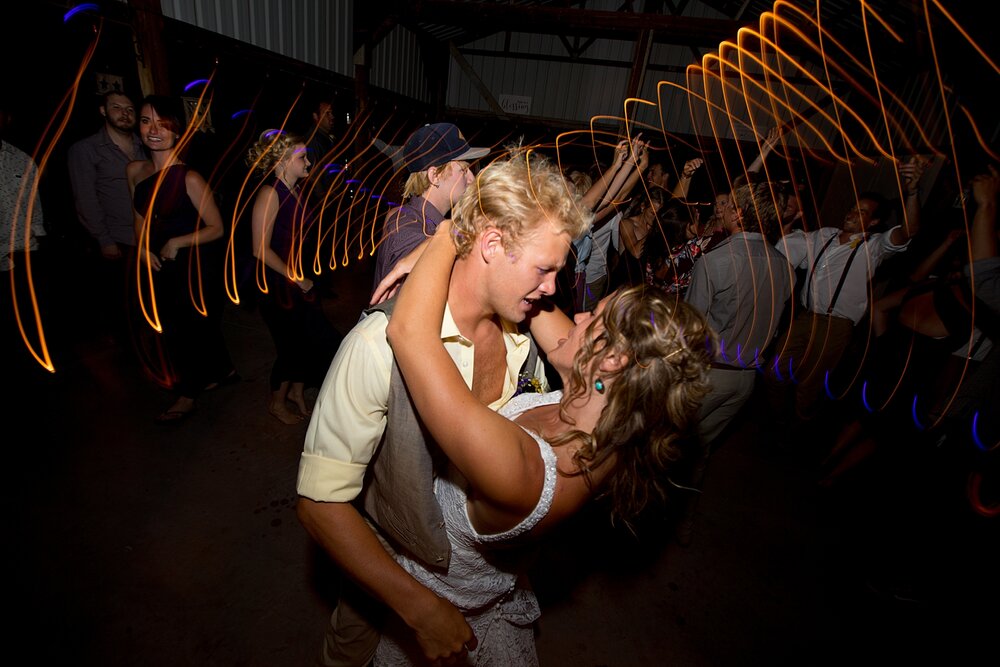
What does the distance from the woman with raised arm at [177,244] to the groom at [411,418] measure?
304 cm

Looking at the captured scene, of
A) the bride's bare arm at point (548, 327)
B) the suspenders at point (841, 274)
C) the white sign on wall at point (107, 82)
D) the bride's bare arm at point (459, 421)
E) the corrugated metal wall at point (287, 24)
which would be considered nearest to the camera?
the bride's bare arm at point (459, 421)

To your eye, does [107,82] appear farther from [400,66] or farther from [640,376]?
[400,66]

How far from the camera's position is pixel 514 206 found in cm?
137

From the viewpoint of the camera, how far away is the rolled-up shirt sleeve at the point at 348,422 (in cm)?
122

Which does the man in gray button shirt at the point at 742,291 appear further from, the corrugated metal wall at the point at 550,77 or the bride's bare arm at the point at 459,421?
the corrugated metal wall at the point at 550,77

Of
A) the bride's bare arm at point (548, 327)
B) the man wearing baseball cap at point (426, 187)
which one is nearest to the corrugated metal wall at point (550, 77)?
the man wearing baseball cap at point (426, 187)

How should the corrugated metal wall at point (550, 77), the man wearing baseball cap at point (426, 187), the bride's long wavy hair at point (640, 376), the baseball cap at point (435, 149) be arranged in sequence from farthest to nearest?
the corrugated metal wall at point (550, 77)
the baseball cap at point (435, 149)
the man wearing baseball cap at point (426, 187)
the bride's long wavy hair at point (640, 376)

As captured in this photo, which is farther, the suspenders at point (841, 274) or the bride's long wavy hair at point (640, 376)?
the suspenders at point (841, 274)

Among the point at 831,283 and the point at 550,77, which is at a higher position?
the point at 550,77

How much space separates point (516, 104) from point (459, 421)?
13908mm

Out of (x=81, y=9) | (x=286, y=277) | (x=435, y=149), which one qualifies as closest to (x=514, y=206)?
(x=435, y=149)

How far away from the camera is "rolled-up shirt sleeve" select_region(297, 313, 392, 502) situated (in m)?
1.22

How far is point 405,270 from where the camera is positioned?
1.93 m

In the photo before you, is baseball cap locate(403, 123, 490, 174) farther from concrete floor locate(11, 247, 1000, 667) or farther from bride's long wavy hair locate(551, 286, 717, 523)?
concrete floor locate(11, 247, 1000, 667)
